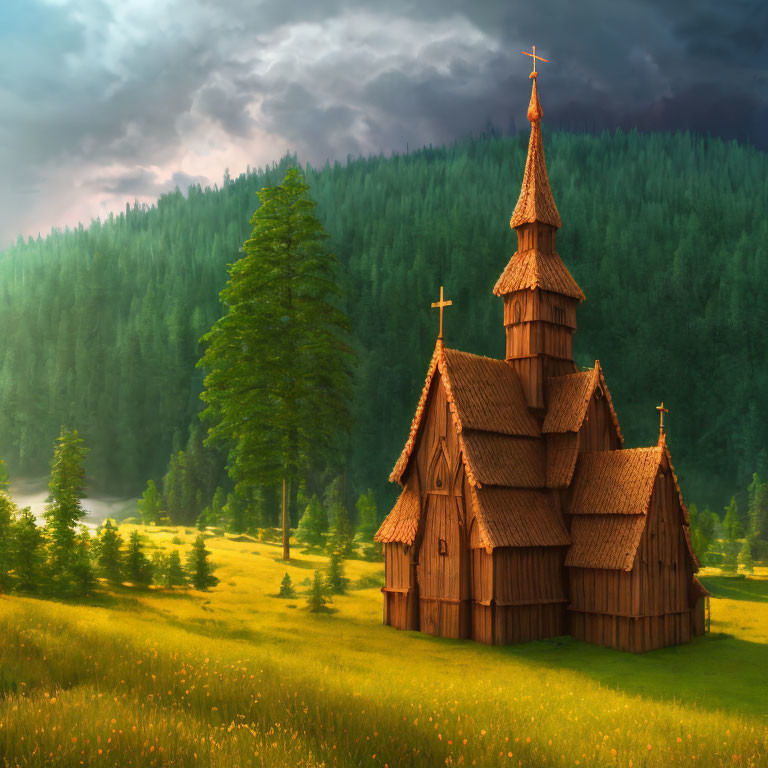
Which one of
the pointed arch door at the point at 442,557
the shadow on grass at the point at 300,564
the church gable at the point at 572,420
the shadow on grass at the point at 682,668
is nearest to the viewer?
the shadow on grass at the point at 682,668

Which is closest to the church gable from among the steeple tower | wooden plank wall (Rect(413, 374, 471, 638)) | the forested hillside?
the steeple tower

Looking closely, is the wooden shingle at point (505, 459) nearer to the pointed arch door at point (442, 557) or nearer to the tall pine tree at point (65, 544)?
the pointed arch door at point (442, 557)

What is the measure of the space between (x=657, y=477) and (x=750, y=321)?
104m

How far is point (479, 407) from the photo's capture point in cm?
3038

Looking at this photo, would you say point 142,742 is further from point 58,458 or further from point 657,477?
point 58,458

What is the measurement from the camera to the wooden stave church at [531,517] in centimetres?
2842

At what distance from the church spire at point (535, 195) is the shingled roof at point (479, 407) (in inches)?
270

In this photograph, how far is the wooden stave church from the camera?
28422mm

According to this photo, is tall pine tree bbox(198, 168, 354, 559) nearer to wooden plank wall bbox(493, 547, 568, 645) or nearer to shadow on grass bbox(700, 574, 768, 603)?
wooden plank wall bbox(493, 547, 568, 645)

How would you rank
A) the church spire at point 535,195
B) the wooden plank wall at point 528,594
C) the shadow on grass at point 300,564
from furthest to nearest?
the shadow on grass at point 300,564 < the church spire at point 535,195 < the wooden plank wall at point 528,594

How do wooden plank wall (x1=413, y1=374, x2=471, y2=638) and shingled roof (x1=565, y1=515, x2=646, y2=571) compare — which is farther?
wooden plank wall (x1=413, y1=374, x2=471, y2=638)

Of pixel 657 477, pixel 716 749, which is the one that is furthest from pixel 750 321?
pixel 716 749

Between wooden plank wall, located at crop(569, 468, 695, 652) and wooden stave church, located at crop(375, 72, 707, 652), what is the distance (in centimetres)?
5

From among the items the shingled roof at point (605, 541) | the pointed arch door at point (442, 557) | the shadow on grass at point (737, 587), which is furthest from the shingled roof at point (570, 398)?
the shadow on grass at point (737, 587)
